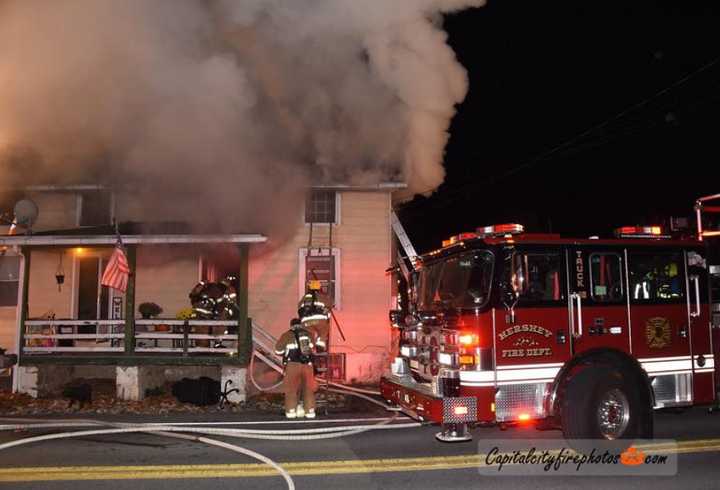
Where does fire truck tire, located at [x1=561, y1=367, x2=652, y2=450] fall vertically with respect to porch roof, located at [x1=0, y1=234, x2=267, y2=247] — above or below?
below

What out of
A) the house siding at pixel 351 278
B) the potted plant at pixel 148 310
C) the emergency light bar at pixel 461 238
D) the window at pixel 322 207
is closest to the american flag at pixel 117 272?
the potted plant at pixel 148 310

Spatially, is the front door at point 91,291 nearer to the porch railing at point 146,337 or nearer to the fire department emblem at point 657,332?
the porch railing at point 146,337

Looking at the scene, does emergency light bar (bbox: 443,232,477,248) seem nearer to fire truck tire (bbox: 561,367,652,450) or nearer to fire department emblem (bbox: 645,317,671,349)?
fire truck tire (bbox: 561,367,652,450)

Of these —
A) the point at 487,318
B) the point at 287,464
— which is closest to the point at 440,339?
the point at 487,318

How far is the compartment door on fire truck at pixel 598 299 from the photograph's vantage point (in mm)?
5836

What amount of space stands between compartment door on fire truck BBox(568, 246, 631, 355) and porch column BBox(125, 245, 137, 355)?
755 centimetres

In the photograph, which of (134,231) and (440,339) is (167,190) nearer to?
(134,231)

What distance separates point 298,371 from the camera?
8.09 metres

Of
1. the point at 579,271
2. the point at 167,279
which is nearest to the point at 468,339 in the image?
the point at 579,271

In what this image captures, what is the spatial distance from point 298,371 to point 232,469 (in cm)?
289

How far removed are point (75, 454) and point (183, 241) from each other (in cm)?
498

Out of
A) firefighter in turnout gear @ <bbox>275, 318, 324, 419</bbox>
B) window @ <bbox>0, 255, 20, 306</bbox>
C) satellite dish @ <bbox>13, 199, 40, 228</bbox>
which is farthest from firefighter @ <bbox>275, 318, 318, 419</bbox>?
window @ <bbox>0, 255, 20, 306</bbox>

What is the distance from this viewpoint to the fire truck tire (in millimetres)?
5595

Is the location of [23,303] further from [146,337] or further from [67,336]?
[146,337]
